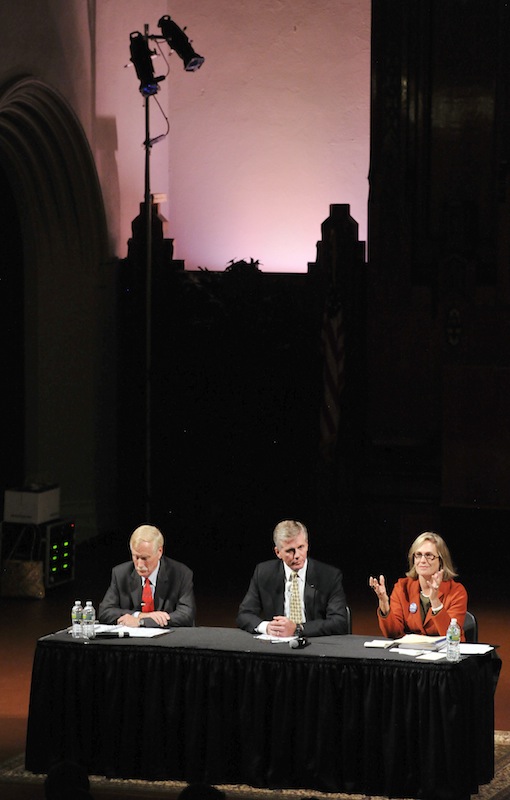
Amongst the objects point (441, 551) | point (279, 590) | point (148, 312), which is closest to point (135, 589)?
point (279, 590)

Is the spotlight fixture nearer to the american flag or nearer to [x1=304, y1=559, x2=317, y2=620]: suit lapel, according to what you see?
the american flag

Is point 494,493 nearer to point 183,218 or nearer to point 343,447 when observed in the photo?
point 343,447

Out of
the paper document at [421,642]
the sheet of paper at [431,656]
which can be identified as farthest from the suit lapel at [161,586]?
the sheet of paper at [431,656]

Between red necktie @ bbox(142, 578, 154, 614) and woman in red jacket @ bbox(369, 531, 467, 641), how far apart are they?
3.76ft

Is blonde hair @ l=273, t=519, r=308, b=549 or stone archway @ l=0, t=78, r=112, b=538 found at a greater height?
stone archway @ l=0, t=78, r=112, b=538

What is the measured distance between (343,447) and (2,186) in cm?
372

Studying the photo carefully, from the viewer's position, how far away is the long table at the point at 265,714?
21.7ft

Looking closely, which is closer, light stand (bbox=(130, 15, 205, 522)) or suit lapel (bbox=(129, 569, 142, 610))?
suit lapel (bbox=(129, 569, 142, 610))

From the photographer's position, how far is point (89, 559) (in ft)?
43.4

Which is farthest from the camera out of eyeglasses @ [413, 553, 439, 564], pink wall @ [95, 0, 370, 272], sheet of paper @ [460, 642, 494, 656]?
pink wall @ [95, 0, 370, 272]

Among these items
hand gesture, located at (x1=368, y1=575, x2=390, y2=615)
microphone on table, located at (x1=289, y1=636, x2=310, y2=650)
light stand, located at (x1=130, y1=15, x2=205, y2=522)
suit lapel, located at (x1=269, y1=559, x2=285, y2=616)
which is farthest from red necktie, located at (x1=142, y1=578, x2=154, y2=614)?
light stand, located at (x1=130, y1=15, x2=205, y2=522)

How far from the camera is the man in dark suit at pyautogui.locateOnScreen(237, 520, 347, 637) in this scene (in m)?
7.27

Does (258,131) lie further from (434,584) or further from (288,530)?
(434,584)

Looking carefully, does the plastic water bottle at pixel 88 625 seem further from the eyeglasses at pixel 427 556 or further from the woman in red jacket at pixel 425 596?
the eyeglasses at pixel 427 556
